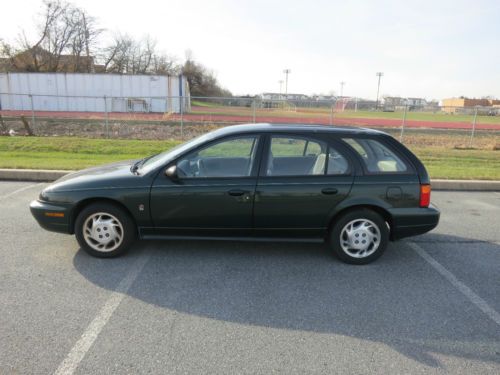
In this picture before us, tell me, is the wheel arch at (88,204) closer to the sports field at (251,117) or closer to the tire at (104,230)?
the tire at (104,230)

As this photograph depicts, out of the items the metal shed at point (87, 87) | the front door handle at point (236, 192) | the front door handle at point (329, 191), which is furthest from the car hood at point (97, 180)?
the metal shed at point (87, 87)

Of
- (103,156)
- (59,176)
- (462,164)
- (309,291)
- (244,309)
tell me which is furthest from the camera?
(462,164)

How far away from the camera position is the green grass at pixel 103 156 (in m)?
8.66

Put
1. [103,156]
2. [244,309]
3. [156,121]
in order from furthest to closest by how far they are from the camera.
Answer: [156,121]
[103,156]
[244,309]

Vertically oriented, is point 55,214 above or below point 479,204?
above

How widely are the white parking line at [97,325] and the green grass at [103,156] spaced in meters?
5.51

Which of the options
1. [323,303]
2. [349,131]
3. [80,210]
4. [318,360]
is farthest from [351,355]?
[80,210]

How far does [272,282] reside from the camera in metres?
3.60

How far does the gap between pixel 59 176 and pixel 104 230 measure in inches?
179

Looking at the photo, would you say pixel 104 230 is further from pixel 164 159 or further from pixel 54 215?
pixel 164 159

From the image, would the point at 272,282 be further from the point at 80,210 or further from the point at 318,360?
the point at 80,210

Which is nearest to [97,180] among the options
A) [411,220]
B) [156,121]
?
[411,220]

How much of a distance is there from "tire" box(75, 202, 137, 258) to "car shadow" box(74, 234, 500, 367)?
0.12 m

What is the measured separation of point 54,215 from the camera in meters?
3.96
